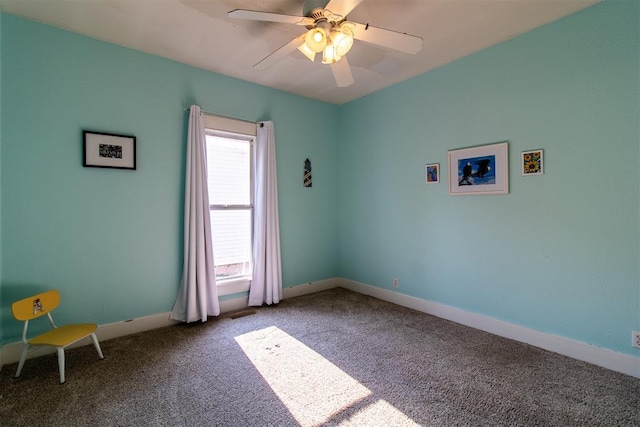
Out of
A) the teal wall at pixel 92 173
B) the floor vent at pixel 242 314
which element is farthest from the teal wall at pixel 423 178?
the floor vent at pixel 242 314

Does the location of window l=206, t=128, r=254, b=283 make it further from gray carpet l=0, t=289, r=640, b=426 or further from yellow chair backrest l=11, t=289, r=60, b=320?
yellow chair backrest l=11, t=289, r=60, b=320

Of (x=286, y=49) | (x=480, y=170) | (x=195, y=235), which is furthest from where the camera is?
(x=195, y=235)

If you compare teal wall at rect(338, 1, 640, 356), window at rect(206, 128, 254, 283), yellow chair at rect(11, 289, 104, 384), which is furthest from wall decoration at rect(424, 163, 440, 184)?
yellow chair at rect(11, 289, 104, 384)

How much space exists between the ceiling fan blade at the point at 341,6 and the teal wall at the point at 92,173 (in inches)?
79.8

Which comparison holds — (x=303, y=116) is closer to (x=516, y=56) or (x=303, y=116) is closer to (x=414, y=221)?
(x=414, y=221)

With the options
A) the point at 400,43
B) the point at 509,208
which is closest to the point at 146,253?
the point at 400,43

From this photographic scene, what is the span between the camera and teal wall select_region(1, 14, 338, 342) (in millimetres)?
2389

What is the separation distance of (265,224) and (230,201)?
502 mm

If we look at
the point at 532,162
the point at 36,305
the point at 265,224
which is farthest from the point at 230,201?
the point at 532,162

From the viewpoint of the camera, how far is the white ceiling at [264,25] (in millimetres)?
2232

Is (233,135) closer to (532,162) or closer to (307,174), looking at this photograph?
(307,174)

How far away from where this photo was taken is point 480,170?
2.94 m

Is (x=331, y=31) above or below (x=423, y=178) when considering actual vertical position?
above

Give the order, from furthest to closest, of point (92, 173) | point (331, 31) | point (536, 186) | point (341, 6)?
point (92, 173)
point (536, 186)
point (331, 31)
point (341, 6)
